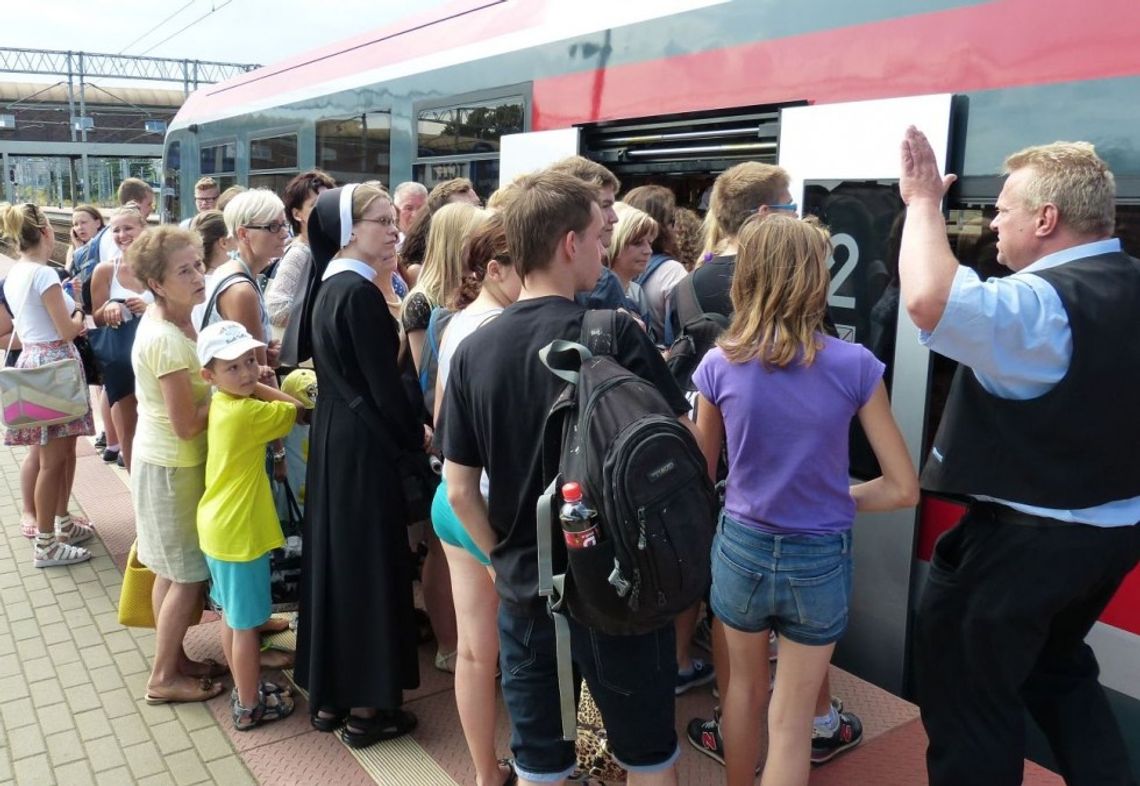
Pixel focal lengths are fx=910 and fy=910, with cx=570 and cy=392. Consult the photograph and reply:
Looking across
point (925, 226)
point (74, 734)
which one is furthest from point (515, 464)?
point (74, 734)

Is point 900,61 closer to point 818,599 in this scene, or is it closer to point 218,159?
point 818,599

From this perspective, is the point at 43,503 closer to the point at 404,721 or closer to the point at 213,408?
the point at 213,408

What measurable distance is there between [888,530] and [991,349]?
4.43 feet

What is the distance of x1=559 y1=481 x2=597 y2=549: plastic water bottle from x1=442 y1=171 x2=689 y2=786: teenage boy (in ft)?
0.82

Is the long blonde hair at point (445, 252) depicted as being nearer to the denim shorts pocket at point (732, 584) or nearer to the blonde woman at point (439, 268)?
the blonde woman at point (439, 268)

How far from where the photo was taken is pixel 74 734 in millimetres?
3131

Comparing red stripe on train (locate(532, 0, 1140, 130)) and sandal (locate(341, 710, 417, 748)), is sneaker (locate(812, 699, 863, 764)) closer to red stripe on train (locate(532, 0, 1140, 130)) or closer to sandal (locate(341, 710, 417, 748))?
sandal (locate(341, 710, 417, 748))

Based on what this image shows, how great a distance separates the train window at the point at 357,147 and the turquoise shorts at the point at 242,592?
13.0 feet

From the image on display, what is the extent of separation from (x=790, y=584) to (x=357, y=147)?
5.71 m

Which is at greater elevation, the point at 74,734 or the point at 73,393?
the point at 73,393

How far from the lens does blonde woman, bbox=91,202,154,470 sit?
494 centimetres

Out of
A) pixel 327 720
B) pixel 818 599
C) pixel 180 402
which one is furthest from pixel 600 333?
pixel 327 720

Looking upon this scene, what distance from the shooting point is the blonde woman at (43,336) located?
4406 mm

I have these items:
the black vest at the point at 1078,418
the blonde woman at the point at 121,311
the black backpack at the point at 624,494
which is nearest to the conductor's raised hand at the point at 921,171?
the black vest at the point at 1078,418
